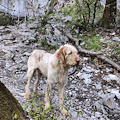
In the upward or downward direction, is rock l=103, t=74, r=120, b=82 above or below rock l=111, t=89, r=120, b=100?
above

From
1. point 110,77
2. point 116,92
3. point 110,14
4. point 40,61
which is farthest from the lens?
point 110,14

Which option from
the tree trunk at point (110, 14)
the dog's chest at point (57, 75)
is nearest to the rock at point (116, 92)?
the dog's chest at point (57, 75)

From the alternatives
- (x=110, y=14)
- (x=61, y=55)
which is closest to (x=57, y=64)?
(x=61, y=55)

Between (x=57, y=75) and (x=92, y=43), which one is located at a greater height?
(x=92, y=43)

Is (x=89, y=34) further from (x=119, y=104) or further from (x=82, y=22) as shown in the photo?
(x=119, y=104)

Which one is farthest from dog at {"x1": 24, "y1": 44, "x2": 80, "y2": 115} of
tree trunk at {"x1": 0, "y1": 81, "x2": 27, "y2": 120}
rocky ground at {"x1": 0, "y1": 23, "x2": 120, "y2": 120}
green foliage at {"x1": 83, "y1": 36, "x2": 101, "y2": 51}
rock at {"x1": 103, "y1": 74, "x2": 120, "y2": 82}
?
green foliage at {"x1": 83, "y1": 36, "x2": 101, "y2": 51}

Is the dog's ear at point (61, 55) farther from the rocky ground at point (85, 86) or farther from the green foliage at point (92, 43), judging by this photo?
the green foliage at point (92, 43)

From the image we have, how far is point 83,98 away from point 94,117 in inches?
38.4

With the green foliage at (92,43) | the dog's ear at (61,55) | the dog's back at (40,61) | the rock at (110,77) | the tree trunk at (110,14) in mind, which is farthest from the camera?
the tree trunk at (110,14)

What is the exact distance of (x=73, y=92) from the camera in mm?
5730

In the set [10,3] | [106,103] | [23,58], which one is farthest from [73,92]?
[10,3]

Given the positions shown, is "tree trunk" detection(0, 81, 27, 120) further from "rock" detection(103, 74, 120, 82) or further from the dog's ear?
"rock" detection(103, 74, 120, 82)

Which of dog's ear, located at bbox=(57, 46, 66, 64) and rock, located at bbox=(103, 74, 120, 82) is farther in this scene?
rock, located at bbox=(103, 74, 120, 82)

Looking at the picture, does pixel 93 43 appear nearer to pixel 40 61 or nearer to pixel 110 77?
pixel 110 77
